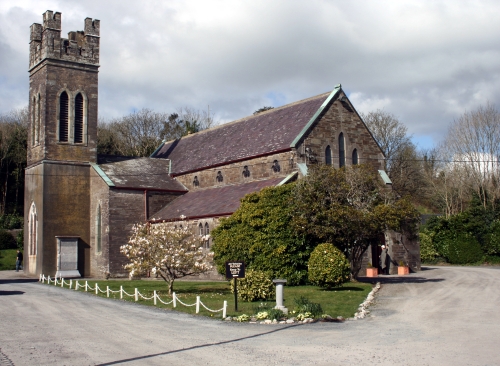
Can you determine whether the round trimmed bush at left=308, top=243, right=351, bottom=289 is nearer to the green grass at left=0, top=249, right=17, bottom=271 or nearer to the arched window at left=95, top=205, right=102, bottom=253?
the arched window at left=95, top=205, right=102, bottom=253

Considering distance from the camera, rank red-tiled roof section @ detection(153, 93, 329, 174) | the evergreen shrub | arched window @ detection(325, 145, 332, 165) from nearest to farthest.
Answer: the evergreen shrub, arched window @ detection(325, 145, 332, 165), red-tiled roof section @ detection(153, 93, 329, 174)

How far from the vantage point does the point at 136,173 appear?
42.2 m

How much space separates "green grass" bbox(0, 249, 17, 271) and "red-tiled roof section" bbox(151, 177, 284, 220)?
15.6 meters

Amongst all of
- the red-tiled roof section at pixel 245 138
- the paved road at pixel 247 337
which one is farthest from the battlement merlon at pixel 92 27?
the paved road at pixel 247 337

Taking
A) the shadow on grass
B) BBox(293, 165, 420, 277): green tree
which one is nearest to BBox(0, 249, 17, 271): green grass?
the shadow on grass

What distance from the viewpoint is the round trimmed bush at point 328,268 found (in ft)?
80.6

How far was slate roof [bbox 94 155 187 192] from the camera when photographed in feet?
132

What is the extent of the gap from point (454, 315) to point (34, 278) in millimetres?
28897

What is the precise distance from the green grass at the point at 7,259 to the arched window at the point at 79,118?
13.7 meters

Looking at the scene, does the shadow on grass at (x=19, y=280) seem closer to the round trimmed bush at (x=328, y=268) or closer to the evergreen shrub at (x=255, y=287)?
the evergreen shrub at (x=255, y=287)

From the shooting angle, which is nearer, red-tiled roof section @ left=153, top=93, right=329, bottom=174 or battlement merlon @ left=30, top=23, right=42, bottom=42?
red-tiled roof section @ left=153, top=93, right=329, bottom=174

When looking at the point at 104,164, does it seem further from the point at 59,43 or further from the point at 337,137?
the point at 337,137

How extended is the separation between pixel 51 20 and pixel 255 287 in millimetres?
27850

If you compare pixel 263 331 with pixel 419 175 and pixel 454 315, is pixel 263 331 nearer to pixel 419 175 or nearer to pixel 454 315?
pixel 454 315
